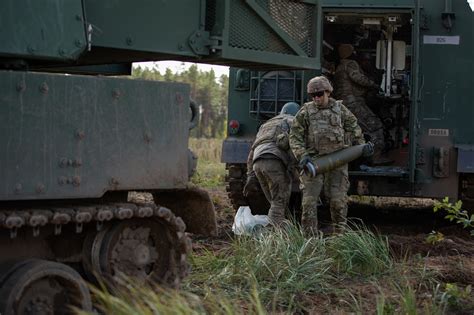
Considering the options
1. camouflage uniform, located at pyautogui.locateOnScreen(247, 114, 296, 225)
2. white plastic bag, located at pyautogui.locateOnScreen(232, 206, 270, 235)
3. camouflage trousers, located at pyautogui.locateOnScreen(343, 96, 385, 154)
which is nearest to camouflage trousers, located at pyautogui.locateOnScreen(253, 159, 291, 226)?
camouflage uniform, located at pyautogui.locateOnScreen(247, 114, 296, 225)

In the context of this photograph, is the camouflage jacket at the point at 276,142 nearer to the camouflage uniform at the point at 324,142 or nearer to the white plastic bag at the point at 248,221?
the camouflage uniform at the point at 324,142

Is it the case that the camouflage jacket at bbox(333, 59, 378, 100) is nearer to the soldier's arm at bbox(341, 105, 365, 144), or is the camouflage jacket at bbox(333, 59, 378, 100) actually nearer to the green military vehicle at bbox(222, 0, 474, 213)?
the green military vehicle at bbox(222, 0, 474, 213)

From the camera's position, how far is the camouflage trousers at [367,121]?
1189 cm

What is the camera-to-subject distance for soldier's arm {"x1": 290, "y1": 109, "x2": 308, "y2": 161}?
9.30 meters

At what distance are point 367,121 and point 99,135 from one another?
711cm

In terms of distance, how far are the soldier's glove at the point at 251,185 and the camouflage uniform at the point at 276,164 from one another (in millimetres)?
752

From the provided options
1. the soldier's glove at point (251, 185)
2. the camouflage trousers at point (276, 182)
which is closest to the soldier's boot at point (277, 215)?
the camouflage trousers at point (276, 182)

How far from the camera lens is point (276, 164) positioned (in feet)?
32.2

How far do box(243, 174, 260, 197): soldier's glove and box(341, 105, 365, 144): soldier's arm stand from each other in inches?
62.5

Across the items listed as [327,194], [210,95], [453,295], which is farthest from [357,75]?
[210,95]

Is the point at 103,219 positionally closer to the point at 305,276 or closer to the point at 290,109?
the point at 305,276

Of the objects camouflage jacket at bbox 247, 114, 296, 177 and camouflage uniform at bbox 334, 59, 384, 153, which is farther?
camouflage uniform at bbox 334, 59, 384, 153

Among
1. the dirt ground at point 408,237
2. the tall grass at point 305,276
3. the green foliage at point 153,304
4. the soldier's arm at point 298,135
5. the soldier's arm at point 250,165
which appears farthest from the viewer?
the soldier's arm at point 250,165

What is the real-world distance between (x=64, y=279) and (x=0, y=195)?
751mm
